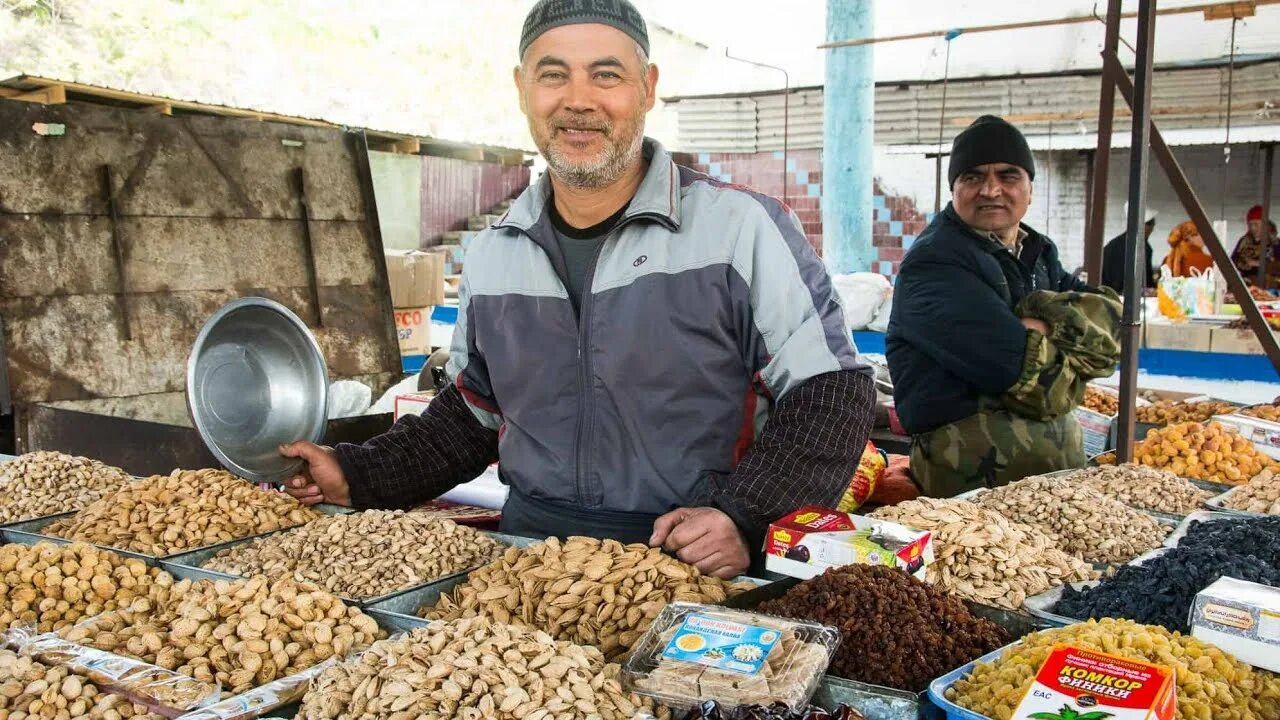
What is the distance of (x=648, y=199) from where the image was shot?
6.43 ft

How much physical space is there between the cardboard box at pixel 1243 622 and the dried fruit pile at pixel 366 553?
119 cm

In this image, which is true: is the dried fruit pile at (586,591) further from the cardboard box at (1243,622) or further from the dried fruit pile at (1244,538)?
the dried fruit pile at (1244,538)

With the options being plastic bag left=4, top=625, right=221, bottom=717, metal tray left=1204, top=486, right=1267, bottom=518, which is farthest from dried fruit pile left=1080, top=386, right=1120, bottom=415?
plastic bag left=4, top=625, right=221, bottom=717

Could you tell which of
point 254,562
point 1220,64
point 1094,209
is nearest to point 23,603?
point 254,562

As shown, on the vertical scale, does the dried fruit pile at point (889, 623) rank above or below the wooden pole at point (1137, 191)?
below

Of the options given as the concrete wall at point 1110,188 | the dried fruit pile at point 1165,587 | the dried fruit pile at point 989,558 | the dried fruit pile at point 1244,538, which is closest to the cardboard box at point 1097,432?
the dried fruit pile at point 1244,538

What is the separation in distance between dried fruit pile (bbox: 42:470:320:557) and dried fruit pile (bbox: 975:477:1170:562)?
63.8 inches

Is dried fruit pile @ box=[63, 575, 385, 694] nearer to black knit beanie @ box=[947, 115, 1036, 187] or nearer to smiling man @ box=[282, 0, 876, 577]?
smiling man @ box=[282, 0, 876, 577]

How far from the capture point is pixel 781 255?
6.33 feet

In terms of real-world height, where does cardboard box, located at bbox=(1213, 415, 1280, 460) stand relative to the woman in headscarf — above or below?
below

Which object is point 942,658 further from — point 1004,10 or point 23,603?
point 1004,10

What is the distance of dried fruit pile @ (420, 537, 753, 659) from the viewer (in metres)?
1.53

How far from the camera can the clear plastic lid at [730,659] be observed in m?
1.22

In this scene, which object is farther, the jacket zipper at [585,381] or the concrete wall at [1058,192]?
the concrete wall at [1058,192]
